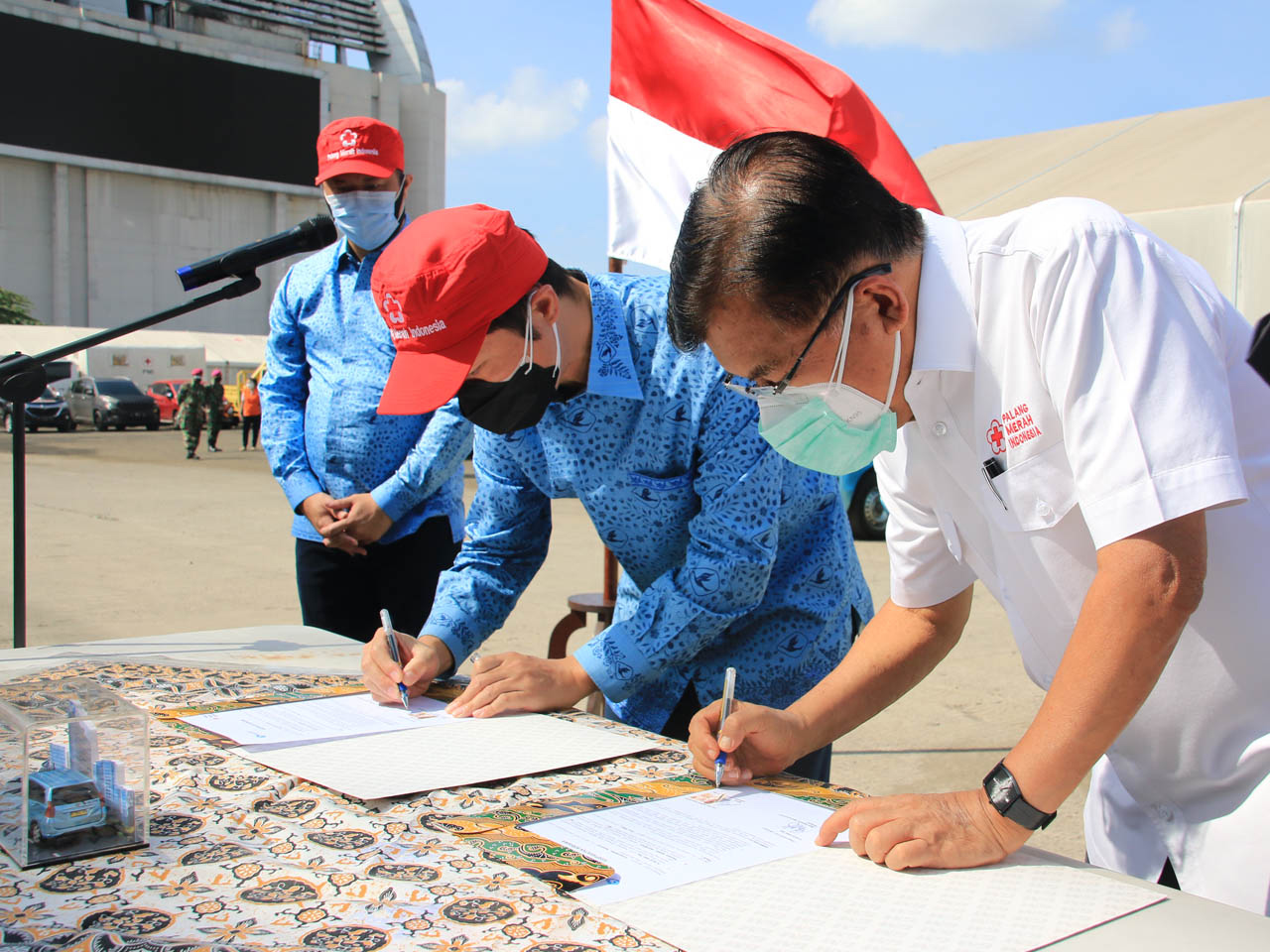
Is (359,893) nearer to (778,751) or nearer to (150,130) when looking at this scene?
(778,751)

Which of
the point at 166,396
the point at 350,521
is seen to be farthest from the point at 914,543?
the point at 166,396

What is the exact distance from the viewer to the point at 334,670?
2.06 meters

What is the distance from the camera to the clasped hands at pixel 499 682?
1757 mm

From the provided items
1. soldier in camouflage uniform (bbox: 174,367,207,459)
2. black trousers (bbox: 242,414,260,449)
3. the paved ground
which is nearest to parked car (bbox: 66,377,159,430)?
black trousers (bbox: 242,414,260,449)

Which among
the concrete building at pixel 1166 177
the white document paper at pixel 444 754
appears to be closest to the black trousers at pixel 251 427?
the concrete building at pixel 1166 177

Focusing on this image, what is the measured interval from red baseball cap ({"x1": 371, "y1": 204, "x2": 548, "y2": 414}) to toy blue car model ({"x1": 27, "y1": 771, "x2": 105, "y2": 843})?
67cm

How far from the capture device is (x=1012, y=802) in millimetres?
1112

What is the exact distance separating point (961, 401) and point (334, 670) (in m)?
1.31

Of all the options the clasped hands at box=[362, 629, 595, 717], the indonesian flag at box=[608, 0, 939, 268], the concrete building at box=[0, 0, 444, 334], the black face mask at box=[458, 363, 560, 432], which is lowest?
the clasped hands at box=[362, 629, 595, 717]

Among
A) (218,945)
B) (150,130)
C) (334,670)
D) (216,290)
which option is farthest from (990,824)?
A: (150,130)

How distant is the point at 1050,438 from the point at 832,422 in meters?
0.25

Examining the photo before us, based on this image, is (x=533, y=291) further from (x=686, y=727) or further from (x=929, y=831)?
(x=929, y=831)

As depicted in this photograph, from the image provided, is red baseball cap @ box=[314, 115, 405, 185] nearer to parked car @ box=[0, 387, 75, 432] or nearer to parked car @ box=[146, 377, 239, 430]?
parked car @ box=[0, 387, 75, 432]

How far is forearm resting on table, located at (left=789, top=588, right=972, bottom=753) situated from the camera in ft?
4.98
